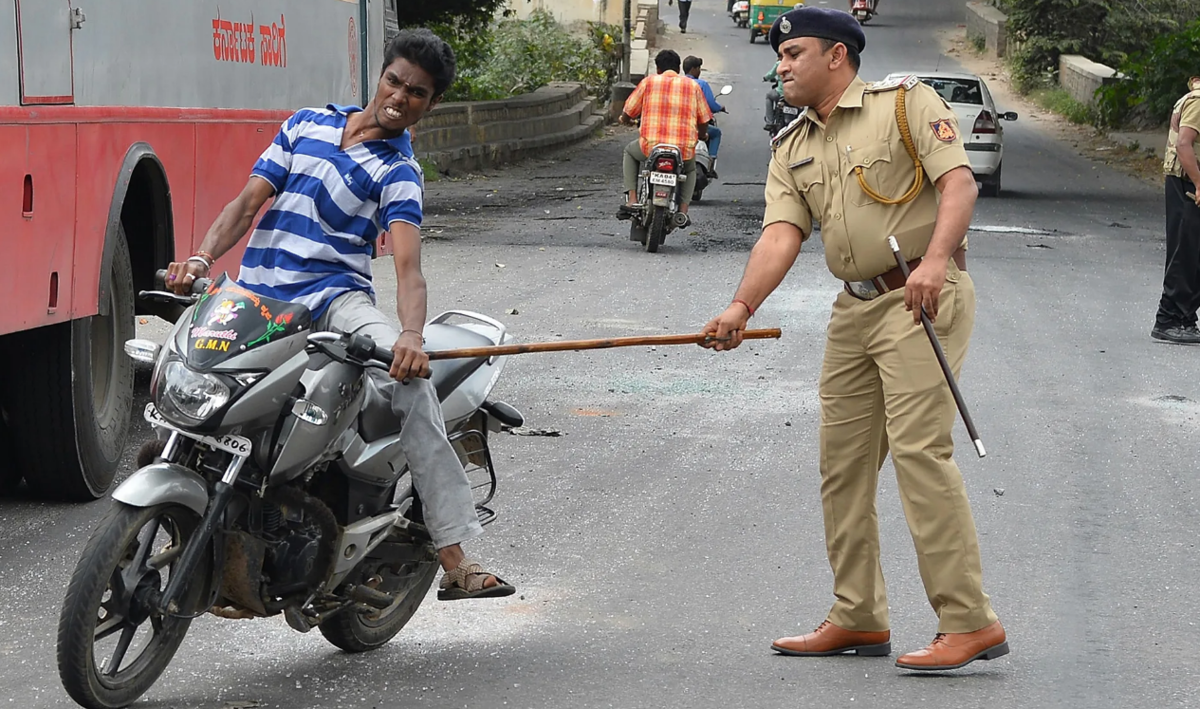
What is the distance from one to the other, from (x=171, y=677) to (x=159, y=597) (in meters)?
0.60

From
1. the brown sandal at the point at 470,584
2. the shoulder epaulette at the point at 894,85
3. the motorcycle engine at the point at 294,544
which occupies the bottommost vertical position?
the brown sandal at the point at 470,584

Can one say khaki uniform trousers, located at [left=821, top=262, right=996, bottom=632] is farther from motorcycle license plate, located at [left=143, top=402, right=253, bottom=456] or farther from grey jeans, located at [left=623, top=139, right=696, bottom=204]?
grey jeans, located at [left=623, top=139, right=696, bottom=204]

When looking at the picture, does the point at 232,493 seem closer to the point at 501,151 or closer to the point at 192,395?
the point at 192,395

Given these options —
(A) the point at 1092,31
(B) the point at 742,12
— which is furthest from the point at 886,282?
(B) the point at 742,12

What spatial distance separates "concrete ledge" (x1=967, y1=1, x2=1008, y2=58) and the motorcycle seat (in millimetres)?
40763

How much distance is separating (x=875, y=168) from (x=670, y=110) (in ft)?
37.0

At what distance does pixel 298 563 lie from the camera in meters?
4.36

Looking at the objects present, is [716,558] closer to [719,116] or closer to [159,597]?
[159,597]

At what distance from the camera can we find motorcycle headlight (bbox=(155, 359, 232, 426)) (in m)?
4.04

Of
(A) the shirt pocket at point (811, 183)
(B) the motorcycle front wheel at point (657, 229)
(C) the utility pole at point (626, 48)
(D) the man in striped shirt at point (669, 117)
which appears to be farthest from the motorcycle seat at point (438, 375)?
(C) the utility pole at point (626, 48)

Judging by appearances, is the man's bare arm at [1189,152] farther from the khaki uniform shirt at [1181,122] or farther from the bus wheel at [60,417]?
the bus wheel at [60,417]

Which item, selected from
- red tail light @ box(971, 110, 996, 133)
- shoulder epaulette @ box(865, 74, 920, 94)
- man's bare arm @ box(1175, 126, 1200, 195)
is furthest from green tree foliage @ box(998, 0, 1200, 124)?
shoulder epaulette @ box(865, 74, 920, 94)

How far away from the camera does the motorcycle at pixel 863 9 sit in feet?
163

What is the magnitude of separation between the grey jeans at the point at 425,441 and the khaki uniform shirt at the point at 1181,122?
7.82 metres
